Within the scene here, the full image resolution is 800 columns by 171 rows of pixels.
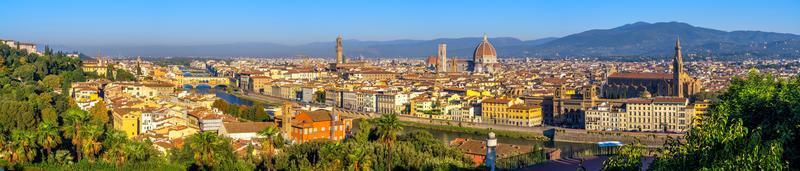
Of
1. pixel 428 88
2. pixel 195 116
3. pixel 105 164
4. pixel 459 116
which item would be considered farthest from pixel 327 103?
pixel 105 164

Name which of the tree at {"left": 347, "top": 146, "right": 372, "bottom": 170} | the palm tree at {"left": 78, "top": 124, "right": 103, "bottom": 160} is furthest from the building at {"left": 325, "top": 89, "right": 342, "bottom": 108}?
the tree at {"left": 347, "top": 146, "right": 372, "bottom": 170}

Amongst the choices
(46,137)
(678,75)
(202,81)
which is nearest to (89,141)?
(46,137)

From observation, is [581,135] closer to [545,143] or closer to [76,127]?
[545,143]

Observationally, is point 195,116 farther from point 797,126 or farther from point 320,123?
point 797,126

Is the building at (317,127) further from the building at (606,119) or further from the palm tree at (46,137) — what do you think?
the building at (606,119)

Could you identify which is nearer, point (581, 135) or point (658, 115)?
point (581, 135)

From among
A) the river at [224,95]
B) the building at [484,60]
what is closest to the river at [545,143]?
the river at [224,95]
